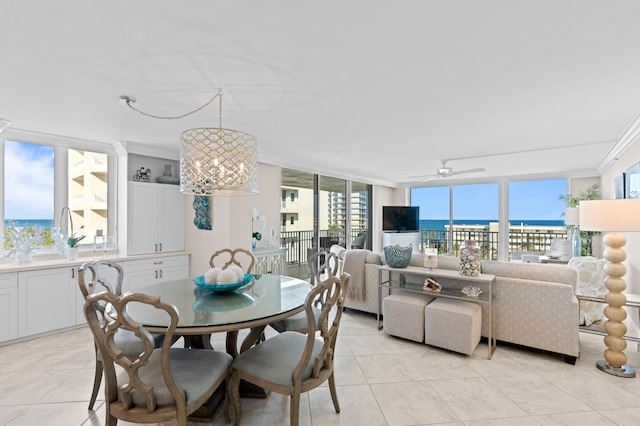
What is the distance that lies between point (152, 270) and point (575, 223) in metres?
7.27

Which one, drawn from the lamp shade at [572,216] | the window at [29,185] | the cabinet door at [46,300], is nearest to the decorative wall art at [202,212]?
the cabinet door at [46,300]

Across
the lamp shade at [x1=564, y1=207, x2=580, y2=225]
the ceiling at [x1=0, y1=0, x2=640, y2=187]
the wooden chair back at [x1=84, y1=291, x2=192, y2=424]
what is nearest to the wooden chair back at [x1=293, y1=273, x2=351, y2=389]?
the wooden chair back at [x1=84, y1=291, x2=192, y2=424]

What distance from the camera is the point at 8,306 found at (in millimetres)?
3189

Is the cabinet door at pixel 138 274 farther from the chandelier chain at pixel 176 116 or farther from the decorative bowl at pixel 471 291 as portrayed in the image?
the decorative bowl at pixel 471 291

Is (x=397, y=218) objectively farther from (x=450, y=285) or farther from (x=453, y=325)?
(x=453, y=325)

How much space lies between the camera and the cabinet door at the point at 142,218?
164 inches

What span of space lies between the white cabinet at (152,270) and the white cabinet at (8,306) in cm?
98

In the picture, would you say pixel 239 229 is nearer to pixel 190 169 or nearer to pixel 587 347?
pixel 190 169

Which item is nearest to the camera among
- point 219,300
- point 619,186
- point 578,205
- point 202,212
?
point 219,300

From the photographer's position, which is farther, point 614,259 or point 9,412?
point 614,259

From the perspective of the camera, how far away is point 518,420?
203 centimetres

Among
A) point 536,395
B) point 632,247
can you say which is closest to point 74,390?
point 536,395

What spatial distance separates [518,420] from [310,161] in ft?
14.4

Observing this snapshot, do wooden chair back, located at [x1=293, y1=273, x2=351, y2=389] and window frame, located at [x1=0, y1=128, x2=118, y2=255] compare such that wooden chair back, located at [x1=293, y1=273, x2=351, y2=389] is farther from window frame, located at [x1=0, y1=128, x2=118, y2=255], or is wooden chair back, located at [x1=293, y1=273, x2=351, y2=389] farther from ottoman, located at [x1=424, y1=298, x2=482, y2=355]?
window frame, located at [x1=0, y1=128, x2=118, y2=255]
